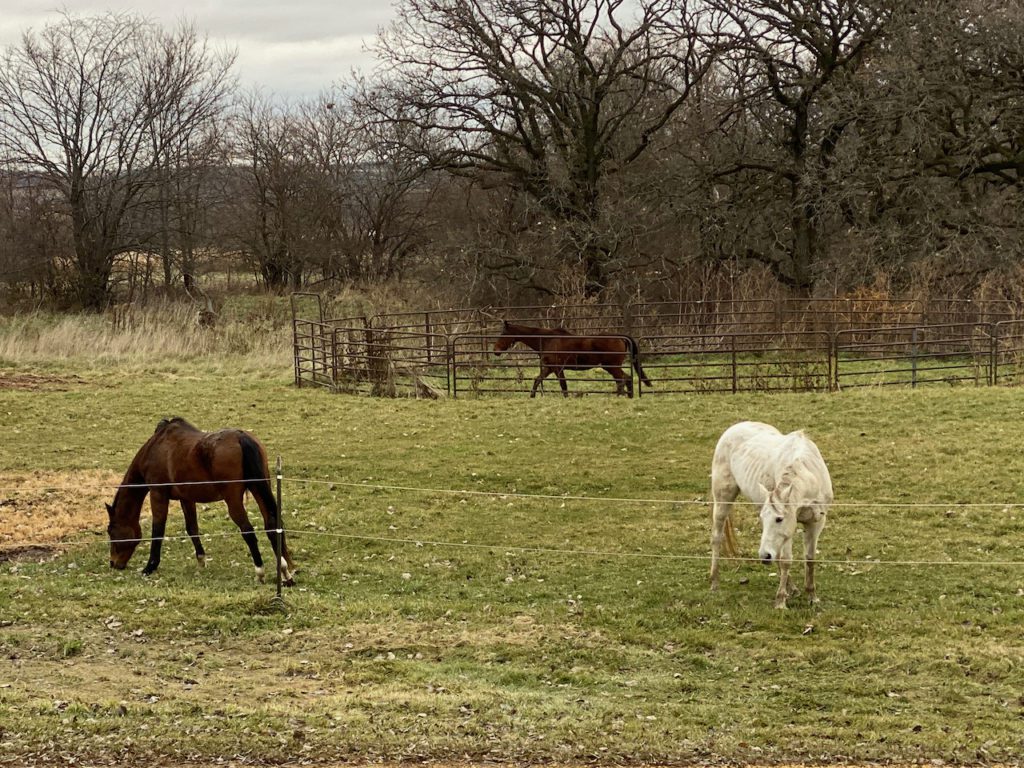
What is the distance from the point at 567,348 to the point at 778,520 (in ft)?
39.5

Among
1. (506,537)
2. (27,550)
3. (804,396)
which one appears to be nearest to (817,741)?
(506,537)

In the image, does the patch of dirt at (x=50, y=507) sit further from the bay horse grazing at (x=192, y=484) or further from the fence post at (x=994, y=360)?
the fence post at (x=994, y=360)

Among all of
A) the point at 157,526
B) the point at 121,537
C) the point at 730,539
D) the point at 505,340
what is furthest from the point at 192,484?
the point at 505,340

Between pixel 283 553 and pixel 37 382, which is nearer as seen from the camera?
pixel 283 553

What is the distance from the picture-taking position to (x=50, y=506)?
34.0 feet

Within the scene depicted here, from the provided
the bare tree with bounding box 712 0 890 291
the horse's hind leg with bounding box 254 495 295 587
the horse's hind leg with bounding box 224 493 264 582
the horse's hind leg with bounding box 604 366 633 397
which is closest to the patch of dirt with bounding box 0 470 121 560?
the horse's hind leg with bounding box 224 493 264 582

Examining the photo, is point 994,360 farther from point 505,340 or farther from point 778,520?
point 778,520

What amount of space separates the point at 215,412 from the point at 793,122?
18.7 metres

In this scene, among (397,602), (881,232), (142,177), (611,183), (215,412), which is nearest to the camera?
(397,602)

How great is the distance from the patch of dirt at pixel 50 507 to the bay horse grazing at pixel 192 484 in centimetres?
106

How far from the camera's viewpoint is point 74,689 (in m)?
5.69

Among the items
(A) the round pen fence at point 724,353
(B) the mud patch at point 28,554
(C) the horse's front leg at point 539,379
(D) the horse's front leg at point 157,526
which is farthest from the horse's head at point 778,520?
(C) the horse's front leg at point 539,379

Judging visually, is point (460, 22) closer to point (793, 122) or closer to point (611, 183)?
point (611, 183)

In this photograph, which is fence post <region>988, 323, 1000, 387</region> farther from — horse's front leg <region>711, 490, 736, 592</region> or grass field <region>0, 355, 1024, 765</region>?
horse's front leg <region>711, 490, 736, 592</region>
